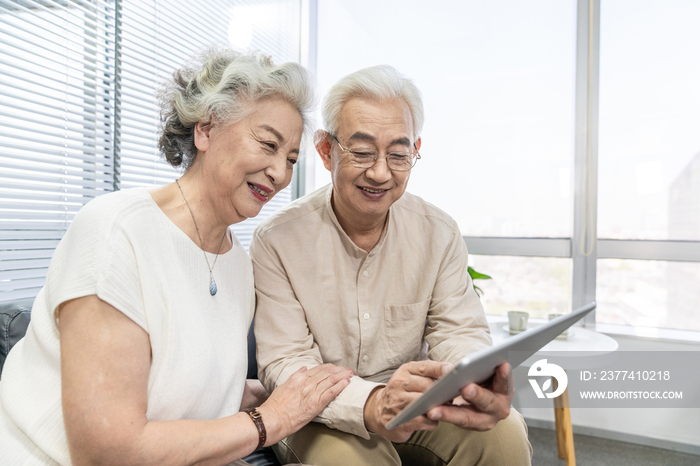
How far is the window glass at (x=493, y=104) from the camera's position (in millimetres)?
2920

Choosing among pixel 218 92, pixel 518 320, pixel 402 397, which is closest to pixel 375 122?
pixel 218 92

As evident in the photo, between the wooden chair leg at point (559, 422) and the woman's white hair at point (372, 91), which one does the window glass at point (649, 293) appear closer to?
the wooden chair leg at point (559, 422)

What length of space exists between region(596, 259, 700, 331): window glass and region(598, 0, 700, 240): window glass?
0.63 feet

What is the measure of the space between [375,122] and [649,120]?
223 centimetres

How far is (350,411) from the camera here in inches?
44.6

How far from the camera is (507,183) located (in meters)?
3.02

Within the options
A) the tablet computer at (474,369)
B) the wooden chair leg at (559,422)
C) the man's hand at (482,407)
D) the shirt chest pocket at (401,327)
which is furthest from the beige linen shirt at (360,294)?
the wooden chair leg at (559,422)

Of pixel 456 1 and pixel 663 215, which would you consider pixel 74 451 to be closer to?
pixel 663 215

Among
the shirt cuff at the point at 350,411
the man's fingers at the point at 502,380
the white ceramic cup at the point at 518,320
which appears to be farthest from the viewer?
the white ceramic cup at the point at 518,320

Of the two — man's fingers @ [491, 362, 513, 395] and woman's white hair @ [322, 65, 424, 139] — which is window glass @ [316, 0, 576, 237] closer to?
woman's white hair @ [322, 65, 424, 139]

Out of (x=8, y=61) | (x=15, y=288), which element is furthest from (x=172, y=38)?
(x=15, y=288)

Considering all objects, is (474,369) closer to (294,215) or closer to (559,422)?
(294,215)

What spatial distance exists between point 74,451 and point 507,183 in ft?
9.24

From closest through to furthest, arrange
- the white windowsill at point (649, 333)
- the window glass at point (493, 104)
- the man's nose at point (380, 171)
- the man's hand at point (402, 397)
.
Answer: the man's hand at point (402, 397) → the man's nose at point (380, 171) → the white windowsill at point (649, 333) → the window glass at point (493, 104)
